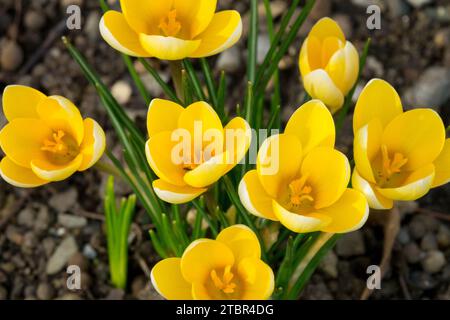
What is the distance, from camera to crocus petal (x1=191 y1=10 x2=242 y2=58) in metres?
1.60

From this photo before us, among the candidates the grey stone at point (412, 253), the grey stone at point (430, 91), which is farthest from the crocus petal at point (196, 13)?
the grey stone at point (430, 91)

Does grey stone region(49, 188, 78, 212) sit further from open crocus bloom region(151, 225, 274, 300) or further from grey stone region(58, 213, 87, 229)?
open crocus bloom region(151, 225, 274, 300)

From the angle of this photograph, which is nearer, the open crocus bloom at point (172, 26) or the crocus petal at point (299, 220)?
the crocus petal at point (299, 220)

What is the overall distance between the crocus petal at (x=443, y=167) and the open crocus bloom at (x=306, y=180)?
219mm

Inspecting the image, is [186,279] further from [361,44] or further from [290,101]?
[361,44]

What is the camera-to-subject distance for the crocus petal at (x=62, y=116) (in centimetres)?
158

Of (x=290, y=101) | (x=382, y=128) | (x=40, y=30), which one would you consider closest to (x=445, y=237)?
(x=290, y=101)

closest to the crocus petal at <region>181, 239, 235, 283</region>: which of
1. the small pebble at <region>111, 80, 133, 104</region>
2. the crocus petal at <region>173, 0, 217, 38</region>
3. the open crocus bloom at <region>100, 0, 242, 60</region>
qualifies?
the open crocus bloom at <region>100, 0, 242, 60</region>

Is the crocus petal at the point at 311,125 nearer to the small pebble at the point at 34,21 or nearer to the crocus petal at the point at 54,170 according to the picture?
the crocus petal at the point at 54,170

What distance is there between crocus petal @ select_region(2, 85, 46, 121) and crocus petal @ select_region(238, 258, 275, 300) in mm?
639

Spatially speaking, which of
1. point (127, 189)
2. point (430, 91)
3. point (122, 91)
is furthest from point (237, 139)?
point (430, 91)

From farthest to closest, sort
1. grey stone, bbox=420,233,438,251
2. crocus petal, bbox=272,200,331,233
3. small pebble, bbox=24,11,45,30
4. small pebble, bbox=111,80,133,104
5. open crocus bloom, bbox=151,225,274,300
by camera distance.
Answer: small pebble, bbox=24,11,45,30, small pebble, bbox=111,80,133,104, grey stone, bbox=420,233,438,251, open crocus bloom, bbox=151,225,274,300, crocus petal, bbox=272,200,331,233

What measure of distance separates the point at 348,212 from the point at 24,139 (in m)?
0.78
